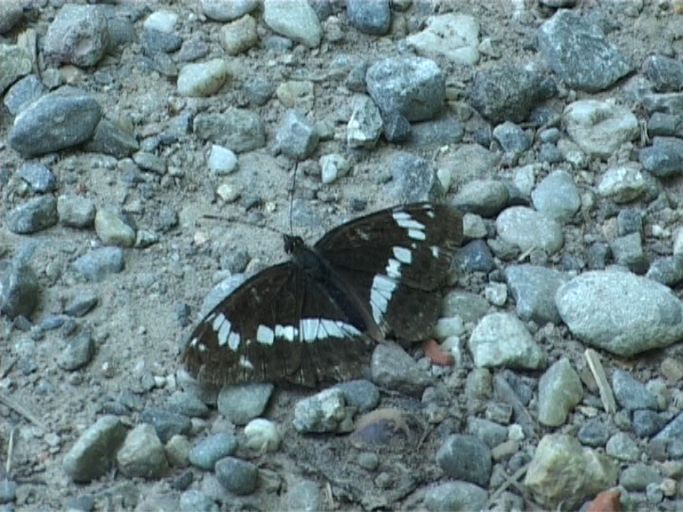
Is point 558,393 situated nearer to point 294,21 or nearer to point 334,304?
point 334,304

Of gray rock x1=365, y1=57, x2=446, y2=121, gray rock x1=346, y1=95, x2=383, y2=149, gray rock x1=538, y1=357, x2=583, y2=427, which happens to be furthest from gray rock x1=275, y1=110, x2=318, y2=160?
gray rock x1=538, y1=357, x2=583, y2=427

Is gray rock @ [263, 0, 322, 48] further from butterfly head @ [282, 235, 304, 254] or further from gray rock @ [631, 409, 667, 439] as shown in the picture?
gray rock @ [631, 409, 667, 439]

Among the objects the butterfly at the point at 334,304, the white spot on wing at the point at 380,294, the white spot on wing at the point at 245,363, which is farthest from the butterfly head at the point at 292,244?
Answer: the white spot on wing at the point at 245,363

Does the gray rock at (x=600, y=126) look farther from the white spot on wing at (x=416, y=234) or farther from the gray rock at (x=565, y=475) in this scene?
the gray rock at (x=565, y=475)

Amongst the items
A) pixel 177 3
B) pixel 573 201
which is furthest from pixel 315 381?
pixel 177 3

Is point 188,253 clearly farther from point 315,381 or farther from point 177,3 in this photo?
point 177,3

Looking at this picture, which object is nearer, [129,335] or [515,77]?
[129,335]

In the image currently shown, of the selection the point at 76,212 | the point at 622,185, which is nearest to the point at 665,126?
the point at 622,185
